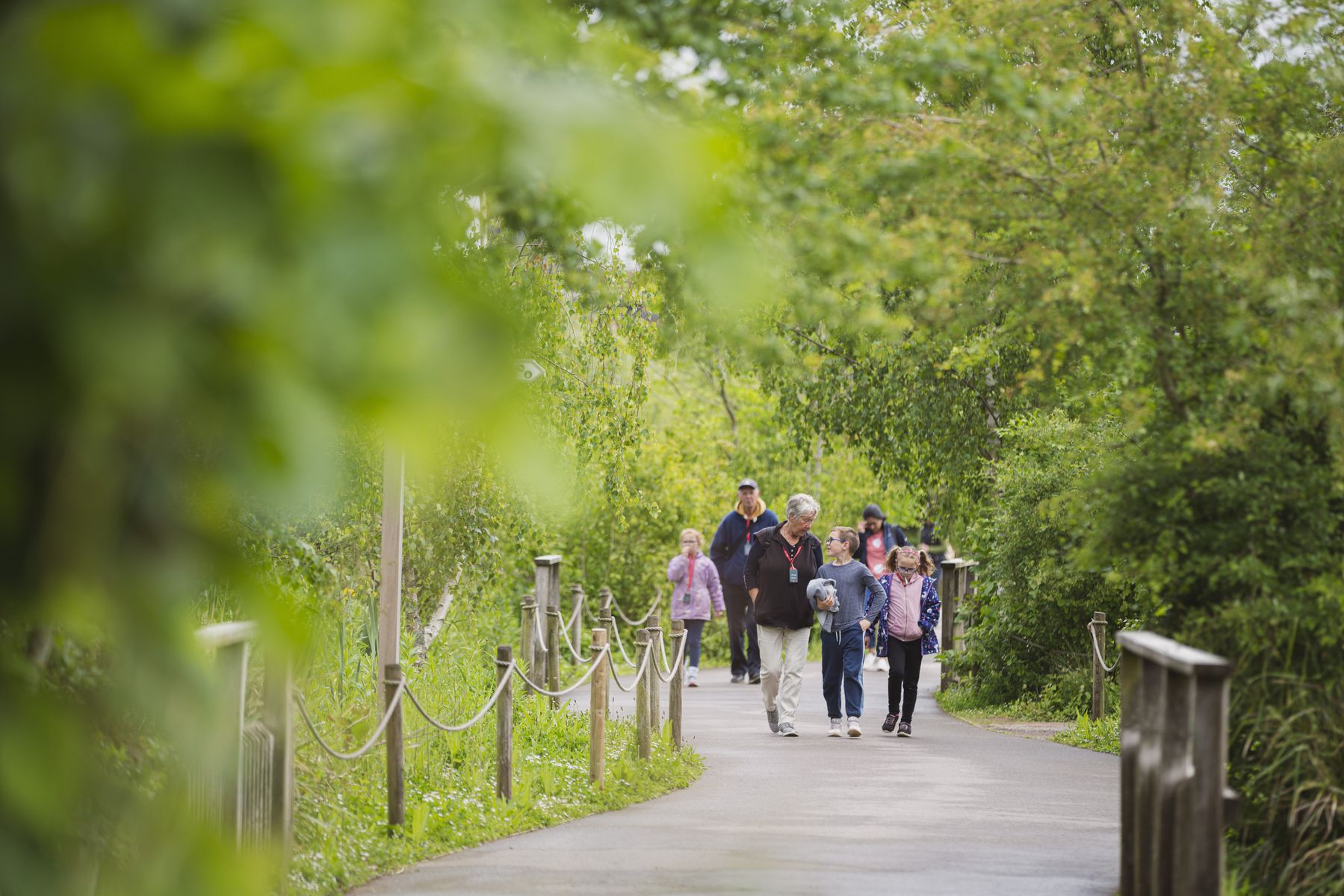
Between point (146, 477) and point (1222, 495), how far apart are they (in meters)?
5.98

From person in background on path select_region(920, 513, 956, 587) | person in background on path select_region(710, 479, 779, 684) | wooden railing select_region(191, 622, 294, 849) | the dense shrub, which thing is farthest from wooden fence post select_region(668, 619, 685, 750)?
person in background on path select_region(920, 513, 956, 587)

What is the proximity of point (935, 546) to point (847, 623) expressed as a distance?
20.1 m

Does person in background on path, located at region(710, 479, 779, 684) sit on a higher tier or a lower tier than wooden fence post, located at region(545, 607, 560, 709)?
higher

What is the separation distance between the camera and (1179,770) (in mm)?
5898

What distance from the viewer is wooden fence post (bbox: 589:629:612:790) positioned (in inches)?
442

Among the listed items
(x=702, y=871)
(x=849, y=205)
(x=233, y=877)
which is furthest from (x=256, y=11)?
(x=702, y=871)

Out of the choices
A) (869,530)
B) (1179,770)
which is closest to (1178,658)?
(1179,770)

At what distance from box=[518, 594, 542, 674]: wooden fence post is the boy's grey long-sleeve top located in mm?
2703

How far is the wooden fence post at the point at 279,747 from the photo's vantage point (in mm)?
6934

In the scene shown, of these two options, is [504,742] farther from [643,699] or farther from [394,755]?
[643,699]

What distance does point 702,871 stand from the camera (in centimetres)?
820

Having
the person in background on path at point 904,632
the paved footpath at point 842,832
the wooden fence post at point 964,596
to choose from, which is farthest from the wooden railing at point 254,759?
the wooden fence post at point 964,596

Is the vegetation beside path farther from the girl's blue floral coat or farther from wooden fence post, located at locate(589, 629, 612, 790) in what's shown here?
wooden fence post, located at locate(589, 629, 612, 790)

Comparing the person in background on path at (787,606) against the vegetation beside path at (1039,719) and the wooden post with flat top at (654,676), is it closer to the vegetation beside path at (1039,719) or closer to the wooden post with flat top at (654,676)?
the wooden post with flat top at (654,676)
